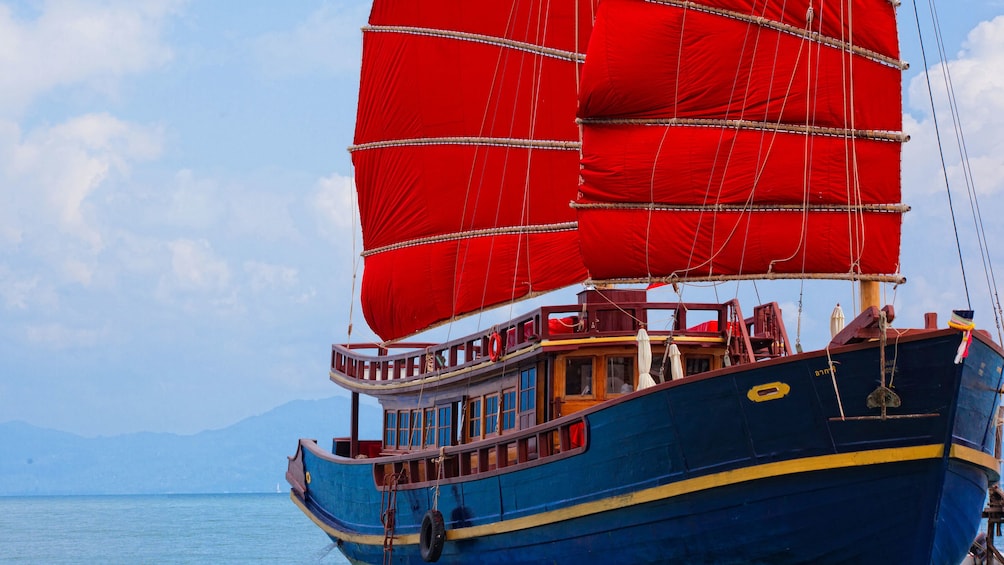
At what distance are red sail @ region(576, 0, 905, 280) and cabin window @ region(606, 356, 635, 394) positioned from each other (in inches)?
85.0

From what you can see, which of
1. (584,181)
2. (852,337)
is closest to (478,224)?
(584,181)

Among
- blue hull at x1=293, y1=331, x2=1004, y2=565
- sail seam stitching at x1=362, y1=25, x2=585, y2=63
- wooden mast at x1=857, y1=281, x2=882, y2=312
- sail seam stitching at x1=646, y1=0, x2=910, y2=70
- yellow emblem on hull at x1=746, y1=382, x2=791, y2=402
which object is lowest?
blue hull at x1=293, y1=331, x2=1004, y2=565

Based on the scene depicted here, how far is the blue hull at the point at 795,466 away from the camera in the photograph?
1551cm

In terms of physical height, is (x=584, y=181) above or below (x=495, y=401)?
above

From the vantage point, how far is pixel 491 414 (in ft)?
71.9

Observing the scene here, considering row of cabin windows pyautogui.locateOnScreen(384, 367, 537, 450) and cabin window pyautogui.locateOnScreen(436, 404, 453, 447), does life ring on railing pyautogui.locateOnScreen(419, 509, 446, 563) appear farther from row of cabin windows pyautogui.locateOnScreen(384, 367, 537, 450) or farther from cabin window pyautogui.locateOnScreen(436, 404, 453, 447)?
cabin window pyautogui.locateOnScreen(436, 404, 453, 447)

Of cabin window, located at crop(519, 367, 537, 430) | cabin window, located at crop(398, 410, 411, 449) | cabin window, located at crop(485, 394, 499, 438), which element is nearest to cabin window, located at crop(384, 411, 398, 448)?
cabin window, located at crop(398, 410, 411, 449)

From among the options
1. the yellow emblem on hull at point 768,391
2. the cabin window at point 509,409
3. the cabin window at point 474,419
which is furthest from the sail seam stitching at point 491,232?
the yellow emblem on hull at point 768,391

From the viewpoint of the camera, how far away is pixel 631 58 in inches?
854

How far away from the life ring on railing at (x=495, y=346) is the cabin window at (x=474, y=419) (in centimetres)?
126

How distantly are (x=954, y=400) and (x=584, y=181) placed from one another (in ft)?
26.4

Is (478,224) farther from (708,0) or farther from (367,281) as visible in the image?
(708,0)

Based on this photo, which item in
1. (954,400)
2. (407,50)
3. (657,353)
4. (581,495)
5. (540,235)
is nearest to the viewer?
(954,400)

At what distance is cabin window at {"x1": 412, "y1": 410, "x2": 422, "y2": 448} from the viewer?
2456cm
